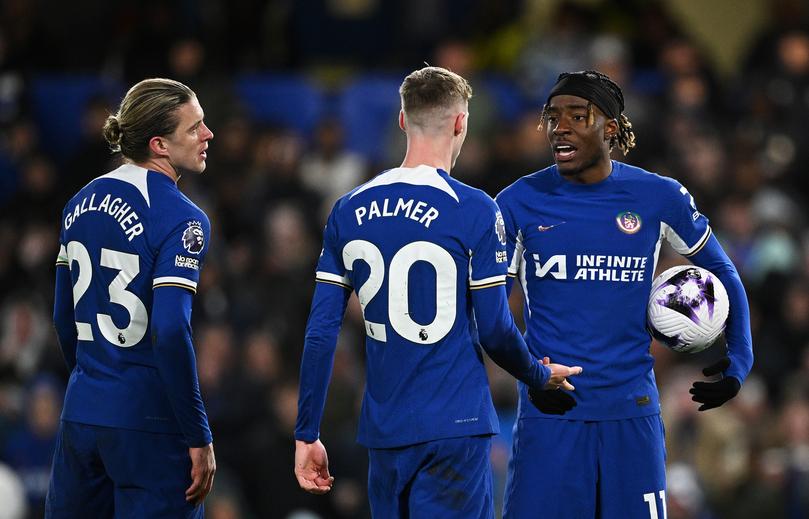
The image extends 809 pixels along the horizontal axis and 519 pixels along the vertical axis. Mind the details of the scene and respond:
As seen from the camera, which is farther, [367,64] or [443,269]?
[367,64]

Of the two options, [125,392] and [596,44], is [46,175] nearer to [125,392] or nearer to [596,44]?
[596,44]

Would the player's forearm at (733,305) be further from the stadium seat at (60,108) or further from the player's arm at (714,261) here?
the stadium seat at (60,108)

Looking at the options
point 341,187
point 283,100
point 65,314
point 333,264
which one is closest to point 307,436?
point 333,264

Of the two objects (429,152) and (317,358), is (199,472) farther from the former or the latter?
(429,152)

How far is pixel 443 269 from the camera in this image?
210 inches

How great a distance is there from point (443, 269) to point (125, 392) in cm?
126

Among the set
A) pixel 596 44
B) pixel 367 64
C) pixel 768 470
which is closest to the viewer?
pixel 768 470

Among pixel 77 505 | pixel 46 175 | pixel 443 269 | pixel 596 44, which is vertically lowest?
pixel 77 505

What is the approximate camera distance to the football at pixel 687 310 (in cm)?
581

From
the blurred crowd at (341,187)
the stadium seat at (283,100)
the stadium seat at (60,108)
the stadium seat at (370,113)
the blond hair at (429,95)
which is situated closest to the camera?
the blond hair at (429,95)

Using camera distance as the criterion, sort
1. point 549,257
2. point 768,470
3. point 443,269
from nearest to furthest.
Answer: point 443,269
point 549,257
point 768,470

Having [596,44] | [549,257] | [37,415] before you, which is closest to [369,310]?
[549,257]

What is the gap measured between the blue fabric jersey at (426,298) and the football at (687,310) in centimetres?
68

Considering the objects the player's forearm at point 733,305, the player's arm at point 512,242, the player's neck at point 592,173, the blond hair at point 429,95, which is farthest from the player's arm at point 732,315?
the blond hair at point 429,95
